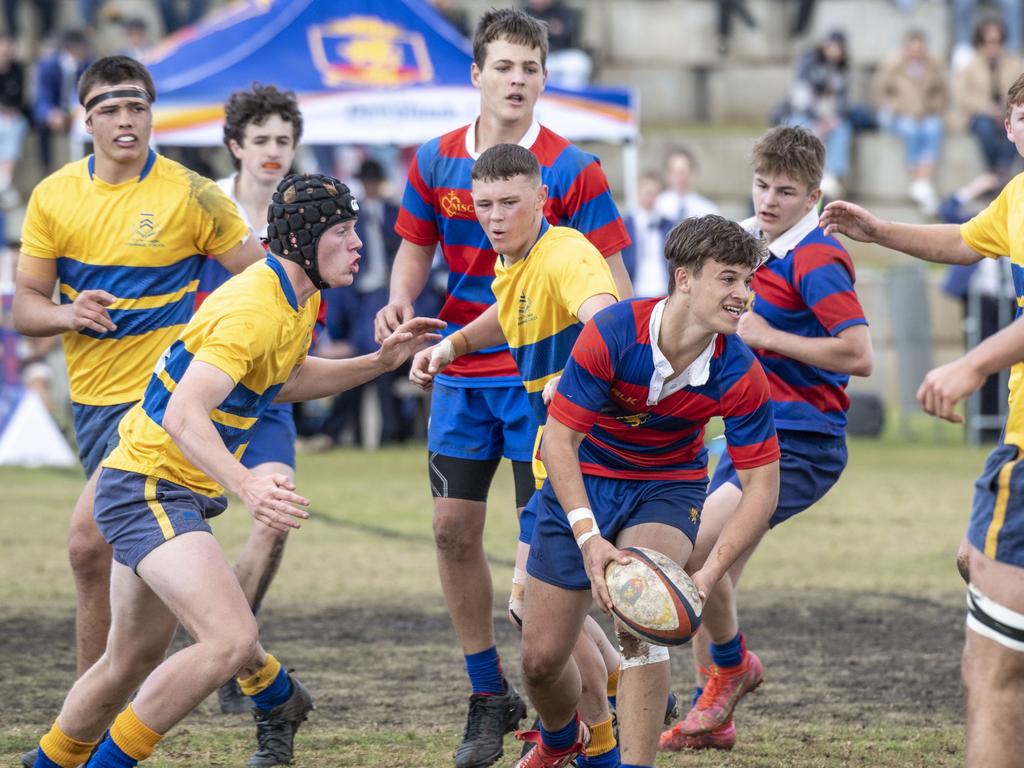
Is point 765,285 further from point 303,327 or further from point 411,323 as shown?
point 303,327

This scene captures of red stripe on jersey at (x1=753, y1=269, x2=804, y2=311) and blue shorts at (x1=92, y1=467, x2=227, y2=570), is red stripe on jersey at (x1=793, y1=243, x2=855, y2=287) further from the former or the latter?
blue shorts at (x1=92, y1=467, x2=227, y2=570)

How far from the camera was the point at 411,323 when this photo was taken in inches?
224

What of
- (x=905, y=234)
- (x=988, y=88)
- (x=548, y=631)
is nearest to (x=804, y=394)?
(x=905, y=234)

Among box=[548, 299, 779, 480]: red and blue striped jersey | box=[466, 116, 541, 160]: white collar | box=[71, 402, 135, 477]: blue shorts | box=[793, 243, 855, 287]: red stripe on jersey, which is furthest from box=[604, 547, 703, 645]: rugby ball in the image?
box=[71, 402, 135, 477]: blue shorts

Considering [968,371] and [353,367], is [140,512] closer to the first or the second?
[353,367]

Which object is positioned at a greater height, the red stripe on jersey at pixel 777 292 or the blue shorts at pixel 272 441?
the red stripe on jersey at pixel 777 292

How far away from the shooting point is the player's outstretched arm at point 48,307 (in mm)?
6066

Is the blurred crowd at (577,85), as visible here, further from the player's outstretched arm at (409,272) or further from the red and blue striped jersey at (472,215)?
the red and blue striped jersey at (472,215)

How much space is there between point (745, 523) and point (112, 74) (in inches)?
120

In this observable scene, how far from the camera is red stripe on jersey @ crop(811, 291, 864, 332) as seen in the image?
6.01 meters

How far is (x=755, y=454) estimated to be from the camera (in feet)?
16.3

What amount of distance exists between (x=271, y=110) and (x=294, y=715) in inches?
104

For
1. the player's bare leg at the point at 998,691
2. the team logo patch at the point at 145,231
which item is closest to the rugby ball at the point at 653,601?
the player's bare leg at the point at 998,691

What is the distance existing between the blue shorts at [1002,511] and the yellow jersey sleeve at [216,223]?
3.10 m
